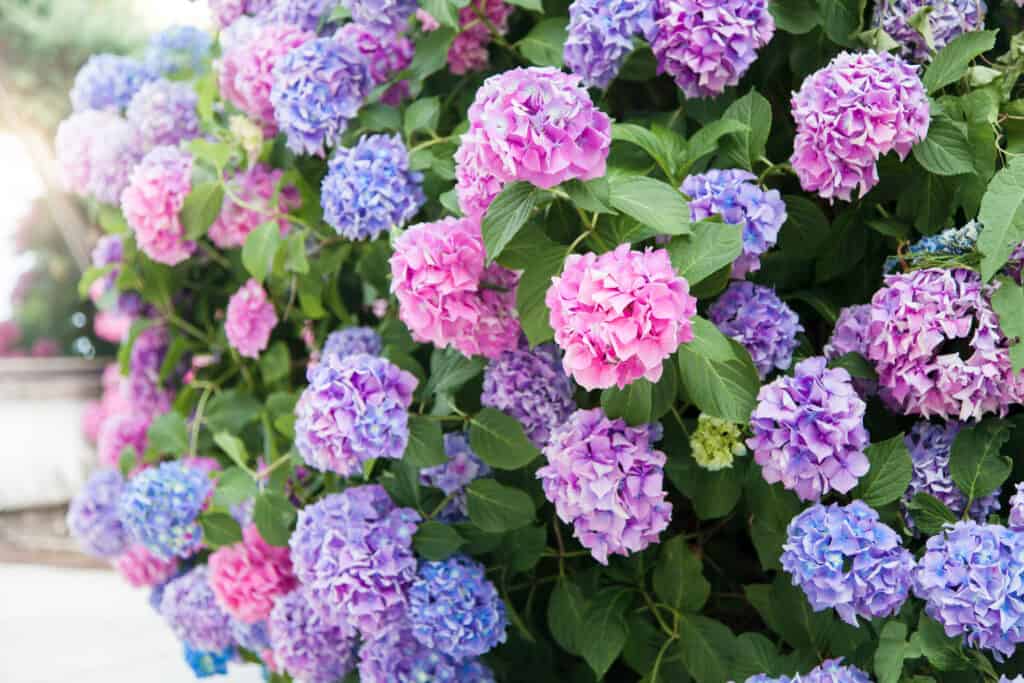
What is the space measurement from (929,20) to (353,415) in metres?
0.54

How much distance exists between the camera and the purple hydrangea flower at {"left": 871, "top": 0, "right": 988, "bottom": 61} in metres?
0.76

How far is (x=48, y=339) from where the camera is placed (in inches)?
116

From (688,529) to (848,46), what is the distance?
44 cm

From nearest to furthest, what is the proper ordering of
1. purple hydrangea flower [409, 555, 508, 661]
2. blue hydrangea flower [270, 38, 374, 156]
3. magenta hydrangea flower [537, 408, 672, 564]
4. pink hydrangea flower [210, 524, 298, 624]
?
magenta hydrangea flower [537, 408, 672, 564] < purple hydrangea flower [409, 555, 508, 661] < blue hydrangea flower [270, 38, 374, 156] < pink hydrangea flower [210, 524, 298, 624]

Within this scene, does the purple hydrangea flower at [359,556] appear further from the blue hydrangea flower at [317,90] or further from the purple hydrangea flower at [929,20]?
the purple hydrangea flower at [929,20]

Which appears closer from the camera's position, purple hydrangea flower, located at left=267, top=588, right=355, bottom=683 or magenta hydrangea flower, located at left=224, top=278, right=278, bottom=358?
purple hydrangea flower, located at left=267, top=588, right=355, bottom=683

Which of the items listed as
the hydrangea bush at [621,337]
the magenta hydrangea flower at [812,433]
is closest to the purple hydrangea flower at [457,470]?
the hydrangea bush at [621,337]

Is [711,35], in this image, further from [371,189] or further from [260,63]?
[260,63]

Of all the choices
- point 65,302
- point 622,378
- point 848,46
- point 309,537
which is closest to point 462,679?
point 309,537

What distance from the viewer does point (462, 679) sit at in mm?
837

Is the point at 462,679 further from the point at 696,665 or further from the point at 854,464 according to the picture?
the point at 854,464

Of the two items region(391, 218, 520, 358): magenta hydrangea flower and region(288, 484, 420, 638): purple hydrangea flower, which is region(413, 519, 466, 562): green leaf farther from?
region(391, 218, 520, 358): magenta hydrangea flower

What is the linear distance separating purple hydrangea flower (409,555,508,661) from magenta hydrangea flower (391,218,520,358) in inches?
8.0

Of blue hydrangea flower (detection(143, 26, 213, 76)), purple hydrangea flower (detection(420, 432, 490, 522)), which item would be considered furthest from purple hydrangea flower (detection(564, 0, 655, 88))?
blue hydrangea flower (detection(143, 26, 213, 76))
